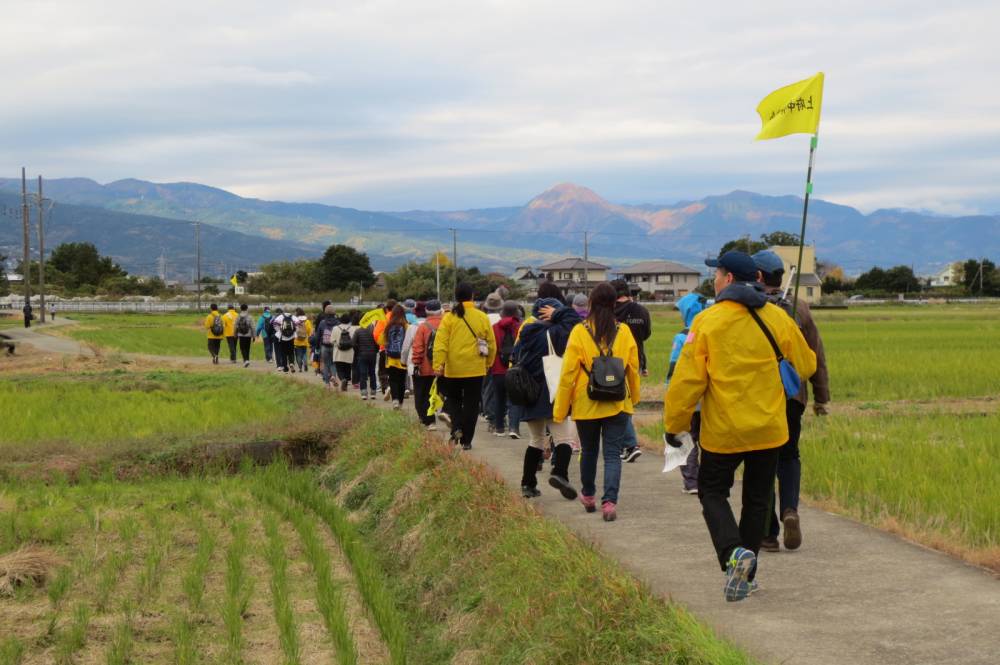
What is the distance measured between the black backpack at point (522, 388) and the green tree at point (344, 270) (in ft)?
322

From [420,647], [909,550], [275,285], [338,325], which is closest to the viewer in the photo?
[420,647]

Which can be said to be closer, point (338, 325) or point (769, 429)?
point (769, 429)

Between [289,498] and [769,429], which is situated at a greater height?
[769,429]

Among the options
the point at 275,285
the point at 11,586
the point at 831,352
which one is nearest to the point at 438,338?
the point at 11,586

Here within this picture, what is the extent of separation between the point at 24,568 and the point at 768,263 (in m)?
4.82

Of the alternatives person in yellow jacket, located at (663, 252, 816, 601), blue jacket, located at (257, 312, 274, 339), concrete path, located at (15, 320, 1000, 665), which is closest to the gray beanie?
concrete path, located at (15, 320, 1000, 665)

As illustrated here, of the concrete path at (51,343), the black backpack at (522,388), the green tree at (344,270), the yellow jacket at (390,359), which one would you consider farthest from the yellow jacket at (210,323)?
the green tree at (344,270)

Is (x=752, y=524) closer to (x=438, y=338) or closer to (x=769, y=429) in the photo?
(x=769, y=429)

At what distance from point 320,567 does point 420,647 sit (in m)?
1.39

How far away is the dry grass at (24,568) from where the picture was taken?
21.6 feet

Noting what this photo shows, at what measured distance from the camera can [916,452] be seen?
954 centimetres

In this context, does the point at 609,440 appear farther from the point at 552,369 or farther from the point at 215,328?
the point at 215,328

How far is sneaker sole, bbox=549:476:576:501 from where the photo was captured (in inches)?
316

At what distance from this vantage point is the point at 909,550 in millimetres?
6254
